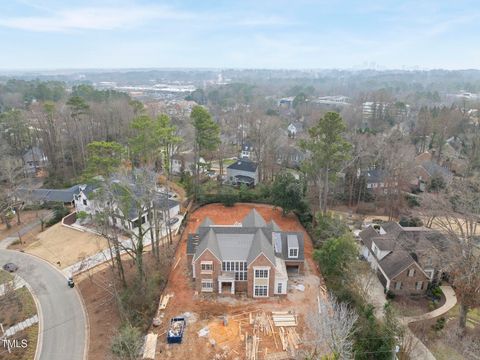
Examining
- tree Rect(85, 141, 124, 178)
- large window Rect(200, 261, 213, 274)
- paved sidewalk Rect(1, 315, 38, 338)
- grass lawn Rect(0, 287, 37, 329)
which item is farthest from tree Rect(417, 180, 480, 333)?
grass lawn Rect(0, 287, 37, 329)

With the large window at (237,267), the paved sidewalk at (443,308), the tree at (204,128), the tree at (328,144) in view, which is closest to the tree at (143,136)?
the tree at (204,128)

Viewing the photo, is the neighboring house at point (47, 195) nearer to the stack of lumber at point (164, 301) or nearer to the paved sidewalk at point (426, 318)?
the stack of lumber at point (164, 301)

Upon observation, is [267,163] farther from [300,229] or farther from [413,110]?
[413,110]

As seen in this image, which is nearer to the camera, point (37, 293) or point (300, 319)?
point (300, 319)

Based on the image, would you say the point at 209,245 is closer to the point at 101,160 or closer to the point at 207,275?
the point at 207,275

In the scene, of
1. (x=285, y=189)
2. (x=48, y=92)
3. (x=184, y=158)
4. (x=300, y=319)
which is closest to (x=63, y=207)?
(x=184, y=158)

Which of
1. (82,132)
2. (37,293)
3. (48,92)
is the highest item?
(48,92)

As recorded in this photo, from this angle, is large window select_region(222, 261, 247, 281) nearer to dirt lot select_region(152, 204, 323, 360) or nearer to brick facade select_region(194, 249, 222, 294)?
brick facade select_region(194, 249, 222, 294)

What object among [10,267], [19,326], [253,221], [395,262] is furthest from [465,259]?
[10,267]
